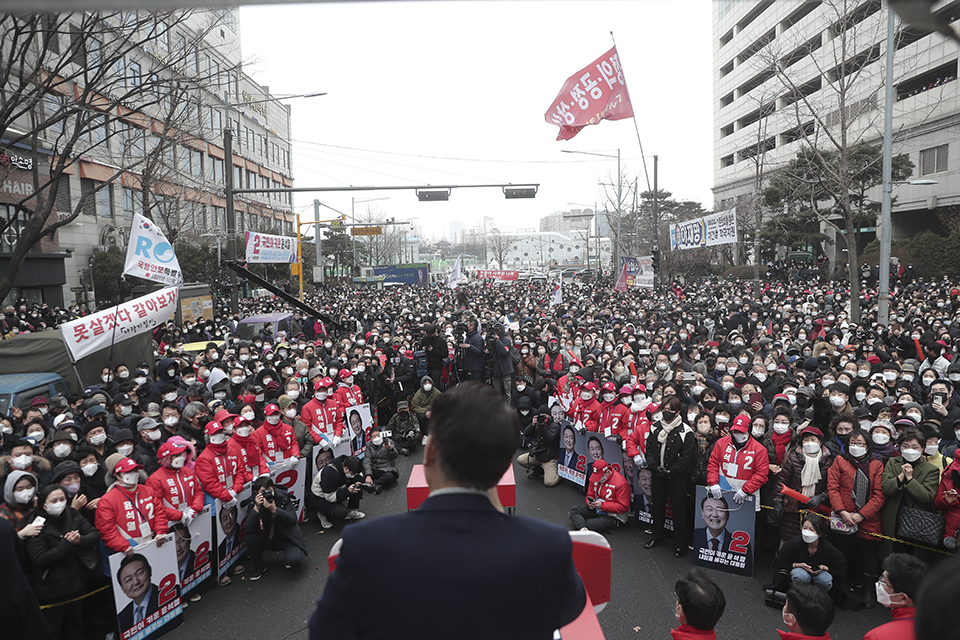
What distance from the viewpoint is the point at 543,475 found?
992 cm

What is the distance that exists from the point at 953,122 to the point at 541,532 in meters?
41.2

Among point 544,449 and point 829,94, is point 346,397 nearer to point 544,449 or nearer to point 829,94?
point 544,449

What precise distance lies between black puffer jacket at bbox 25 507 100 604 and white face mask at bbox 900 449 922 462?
768 cm

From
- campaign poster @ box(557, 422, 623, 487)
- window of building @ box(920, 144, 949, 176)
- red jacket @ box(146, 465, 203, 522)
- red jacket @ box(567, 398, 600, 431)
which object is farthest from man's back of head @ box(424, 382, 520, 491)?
window of building @ box(920, 144, 949, 176)

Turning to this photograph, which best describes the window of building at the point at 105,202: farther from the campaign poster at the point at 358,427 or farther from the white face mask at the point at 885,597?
the white face mask at the point at 885,597

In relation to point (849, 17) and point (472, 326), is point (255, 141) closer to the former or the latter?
point (472, 326)

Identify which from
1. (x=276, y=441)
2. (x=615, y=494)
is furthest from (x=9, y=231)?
(x=615, y=494)

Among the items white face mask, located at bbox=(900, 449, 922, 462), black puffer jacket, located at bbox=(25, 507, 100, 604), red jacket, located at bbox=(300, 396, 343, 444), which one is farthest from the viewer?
red jacket, located at bbox=(300, 396, 343, 444)

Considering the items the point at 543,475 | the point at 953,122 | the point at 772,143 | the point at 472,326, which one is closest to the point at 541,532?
the point at 543,475

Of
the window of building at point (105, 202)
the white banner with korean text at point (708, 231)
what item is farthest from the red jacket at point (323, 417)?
the window of building at point (105, 202)

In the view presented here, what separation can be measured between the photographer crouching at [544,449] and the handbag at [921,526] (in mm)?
4855

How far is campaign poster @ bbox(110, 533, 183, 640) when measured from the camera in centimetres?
510

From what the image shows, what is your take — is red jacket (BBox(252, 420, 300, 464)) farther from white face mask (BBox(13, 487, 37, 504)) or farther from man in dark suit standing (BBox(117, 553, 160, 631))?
white face mask (BBox(13, 487, 37, 504))

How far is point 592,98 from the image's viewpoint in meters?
15.9
